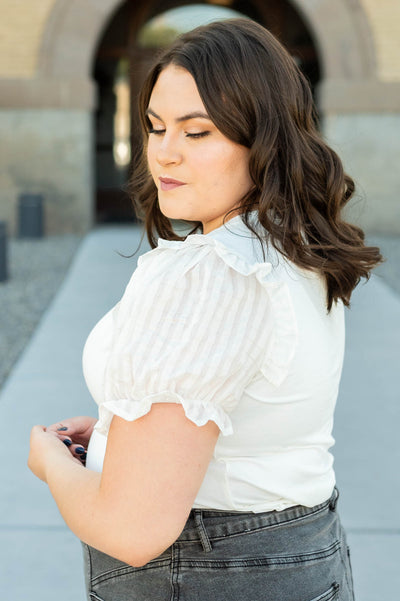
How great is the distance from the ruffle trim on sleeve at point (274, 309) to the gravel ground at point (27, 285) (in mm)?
4219

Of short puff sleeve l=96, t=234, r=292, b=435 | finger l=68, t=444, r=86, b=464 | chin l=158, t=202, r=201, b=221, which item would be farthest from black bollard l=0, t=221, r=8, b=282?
short puff sleeve l=96, t=234, r=292, b=435

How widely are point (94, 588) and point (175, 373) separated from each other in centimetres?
53

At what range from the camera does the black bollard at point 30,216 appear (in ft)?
41.9

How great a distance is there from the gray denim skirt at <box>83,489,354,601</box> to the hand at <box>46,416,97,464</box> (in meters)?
0.30

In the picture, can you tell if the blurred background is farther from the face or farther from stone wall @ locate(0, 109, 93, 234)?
the face

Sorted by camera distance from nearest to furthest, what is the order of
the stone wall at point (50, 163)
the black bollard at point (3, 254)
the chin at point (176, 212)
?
the chin at point (176, 212)
the black bollard at point (3, 254)
the stone wall at point (50, 163)

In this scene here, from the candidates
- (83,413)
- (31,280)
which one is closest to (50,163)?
(31,280)

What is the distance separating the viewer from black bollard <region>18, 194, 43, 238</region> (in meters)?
12.8

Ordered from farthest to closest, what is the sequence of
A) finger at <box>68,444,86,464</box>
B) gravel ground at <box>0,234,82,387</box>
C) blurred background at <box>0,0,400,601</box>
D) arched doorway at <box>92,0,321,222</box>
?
arched doorway at <box>92,0,321,222</box> → gravel ground at <box>0,234,82,387</box> → blurred background at <box>0,0,400,601</box> → finger at <box>68,444,86,464</box>

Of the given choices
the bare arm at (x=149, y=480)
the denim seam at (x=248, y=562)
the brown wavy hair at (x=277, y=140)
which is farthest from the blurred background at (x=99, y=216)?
the bare arm at (x=149, y=480)

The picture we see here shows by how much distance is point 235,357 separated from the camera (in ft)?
3.76

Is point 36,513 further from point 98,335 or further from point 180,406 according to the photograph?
point 180,406

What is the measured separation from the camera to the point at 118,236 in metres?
13.2

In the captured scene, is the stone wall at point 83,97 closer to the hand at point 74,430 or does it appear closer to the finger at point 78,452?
the hand at point 74,430
